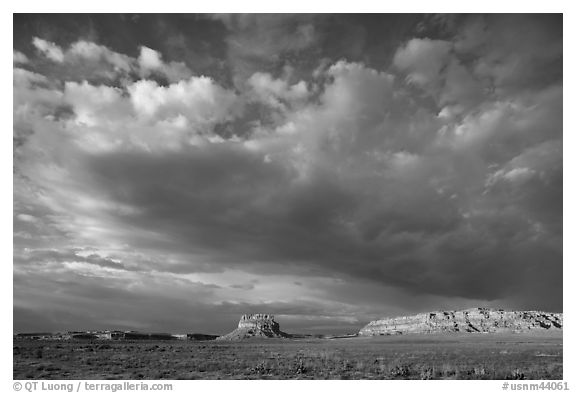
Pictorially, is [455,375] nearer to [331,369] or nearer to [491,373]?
[491,373]

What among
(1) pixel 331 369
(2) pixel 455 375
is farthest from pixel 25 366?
(2) pixel 455 375

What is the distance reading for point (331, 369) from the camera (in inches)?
1102

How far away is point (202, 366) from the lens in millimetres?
30109
